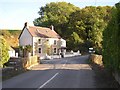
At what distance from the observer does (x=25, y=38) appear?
89938 mm

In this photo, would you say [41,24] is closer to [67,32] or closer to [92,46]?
[67,32]

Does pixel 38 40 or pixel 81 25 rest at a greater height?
pixel 81 25

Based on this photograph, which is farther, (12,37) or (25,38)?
(12,37)

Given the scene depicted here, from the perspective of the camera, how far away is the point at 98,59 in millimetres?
57562

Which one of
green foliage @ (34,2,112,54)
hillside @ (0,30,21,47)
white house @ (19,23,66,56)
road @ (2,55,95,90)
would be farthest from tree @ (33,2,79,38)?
road @ (2,55,95,90)

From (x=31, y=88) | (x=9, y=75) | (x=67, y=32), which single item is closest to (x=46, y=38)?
(x=67, y=32)

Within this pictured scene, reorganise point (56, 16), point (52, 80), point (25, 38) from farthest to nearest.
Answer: point (56, 16) < point (25, 38) < point (52, 80)

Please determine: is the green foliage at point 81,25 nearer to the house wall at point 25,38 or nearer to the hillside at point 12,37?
the hillside at point 12,37

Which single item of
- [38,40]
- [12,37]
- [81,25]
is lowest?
[38,40]

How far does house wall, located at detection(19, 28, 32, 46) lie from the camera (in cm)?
8869

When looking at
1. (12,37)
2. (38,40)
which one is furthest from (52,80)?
(12,37)

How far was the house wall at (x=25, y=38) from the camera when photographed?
88688mm

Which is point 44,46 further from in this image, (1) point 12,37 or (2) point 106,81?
(2) point 106,81

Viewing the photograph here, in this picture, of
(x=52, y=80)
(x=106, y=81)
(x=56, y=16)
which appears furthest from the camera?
(x=56, y=16)
